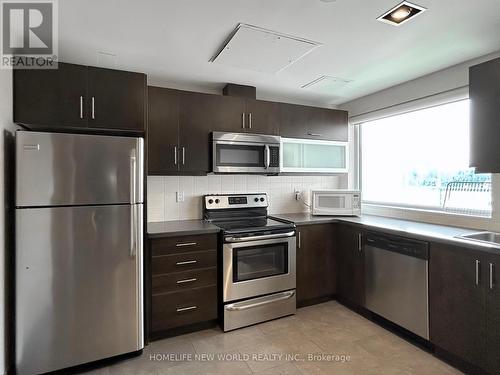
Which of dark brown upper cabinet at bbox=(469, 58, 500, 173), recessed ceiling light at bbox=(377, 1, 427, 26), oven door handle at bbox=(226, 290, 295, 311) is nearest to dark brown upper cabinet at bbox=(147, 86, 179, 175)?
oven door handle at bbox=(226, 290, 295, 311)

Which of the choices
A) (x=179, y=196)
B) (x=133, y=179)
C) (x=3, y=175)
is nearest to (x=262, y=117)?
(x=179, y=196)

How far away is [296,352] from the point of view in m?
2.27

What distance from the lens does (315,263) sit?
3.06 metres

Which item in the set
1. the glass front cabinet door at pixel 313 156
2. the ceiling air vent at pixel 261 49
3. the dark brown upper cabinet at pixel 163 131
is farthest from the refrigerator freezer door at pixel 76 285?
the glass front cabinet door at pixel 313 156

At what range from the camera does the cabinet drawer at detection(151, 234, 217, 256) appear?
2.39 m

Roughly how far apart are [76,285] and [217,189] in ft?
5.41

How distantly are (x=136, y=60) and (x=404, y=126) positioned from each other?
2.95 m

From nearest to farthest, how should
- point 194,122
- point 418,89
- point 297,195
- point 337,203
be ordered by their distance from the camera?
point 194,122, point 418,89, point 337,203, point 297,195

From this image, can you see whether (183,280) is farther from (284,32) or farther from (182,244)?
(284,32)

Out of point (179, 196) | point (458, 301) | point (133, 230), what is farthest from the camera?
point (179, 196)

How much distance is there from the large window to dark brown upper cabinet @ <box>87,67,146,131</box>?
286 cm

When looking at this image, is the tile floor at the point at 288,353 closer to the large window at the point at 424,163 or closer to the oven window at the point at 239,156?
the large window at the point at 424,163

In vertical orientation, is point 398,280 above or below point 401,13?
below

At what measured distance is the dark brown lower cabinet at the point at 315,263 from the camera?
299cm
